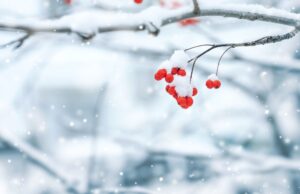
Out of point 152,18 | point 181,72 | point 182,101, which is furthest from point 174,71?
point 152,18

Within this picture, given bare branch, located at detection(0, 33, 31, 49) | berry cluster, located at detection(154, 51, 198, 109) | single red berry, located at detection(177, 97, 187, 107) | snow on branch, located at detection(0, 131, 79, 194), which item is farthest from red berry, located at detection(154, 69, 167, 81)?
snow on branch, located at detection(0, 131, 79, 194)

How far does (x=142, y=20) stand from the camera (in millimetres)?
2064

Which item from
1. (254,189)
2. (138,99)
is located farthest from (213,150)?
(138,99)

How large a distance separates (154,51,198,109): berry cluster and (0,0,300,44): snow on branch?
18cm

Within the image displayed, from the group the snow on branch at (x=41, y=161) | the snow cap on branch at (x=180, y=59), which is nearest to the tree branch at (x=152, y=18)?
the snow cap on branch at (x=180, y=59)

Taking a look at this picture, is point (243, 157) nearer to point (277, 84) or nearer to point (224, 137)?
point (277, 84)

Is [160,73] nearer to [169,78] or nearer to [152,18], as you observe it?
[169,78]

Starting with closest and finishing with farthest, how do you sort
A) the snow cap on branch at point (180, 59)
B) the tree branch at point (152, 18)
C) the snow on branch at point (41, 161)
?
the tree branch at point (152, 18) → the snow cap on branch at point (180, 59) → the snow on branch at point (41, 161)

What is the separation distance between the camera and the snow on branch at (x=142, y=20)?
1733 mm

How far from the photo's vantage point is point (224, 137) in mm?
11336

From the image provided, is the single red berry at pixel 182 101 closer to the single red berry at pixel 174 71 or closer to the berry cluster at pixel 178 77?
the berry cluster at pixel 178 77

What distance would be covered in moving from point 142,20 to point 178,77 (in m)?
0.34

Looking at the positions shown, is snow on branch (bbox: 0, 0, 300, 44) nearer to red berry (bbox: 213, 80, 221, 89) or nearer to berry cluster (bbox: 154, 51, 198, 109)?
berry cluster (bbox: 154, 51, 198, 109)

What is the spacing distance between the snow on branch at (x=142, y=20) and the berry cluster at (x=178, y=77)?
0.18 metres
